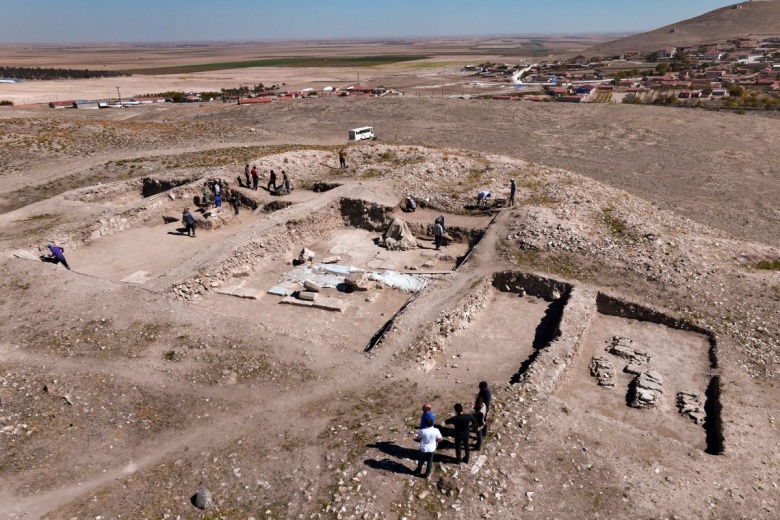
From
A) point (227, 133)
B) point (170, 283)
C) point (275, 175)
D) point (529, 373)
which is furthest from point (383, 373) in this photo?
point (227, 133)

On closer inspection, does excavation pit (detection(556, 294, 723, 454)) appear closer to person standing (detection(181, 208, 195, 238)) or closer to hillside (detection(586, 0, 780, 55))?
person standing (detection(181, 208, 195, 238))

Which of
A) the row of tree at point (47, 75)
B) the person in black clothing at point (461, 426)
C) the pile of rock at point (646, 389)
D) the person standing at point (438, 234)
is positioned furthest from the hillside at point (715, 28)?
the person in black clothing at point (461, 426)

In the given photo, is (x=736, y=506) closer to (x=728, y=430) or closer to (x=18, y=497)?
(x=728, y=430)

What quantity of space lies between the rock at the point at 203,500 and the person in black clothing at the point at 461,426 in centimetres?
487

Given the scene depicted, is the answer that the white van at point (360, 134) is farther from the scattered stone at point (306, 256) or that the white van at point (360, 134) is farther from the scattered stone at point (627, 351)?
the scattered stone at point (627, 351)

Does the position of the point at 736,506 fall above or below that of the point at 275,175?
below

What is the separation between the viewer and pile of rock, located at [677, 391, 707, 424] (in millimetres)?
12195

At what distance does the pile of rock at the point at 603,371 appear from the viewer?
13641 millimetres

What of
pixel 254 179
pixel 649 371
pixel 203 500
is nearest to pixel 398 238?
pixel 254 179

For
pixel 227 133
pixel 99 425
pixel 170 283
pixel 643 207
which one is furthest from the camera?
pixel 227 133

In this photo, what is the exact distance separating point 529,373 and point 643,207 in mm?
17683

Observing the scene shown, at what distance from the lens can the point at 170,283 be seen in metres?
16.8

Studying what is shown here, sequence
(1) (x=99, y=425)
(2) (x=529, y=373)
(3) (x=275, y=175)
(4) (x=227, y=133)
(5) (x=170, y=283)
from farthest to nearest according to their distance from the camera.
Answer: (4) (x=227, y=133)
(3) (x=275, y=175)
(5) (x=170, y=283)
(2) (x=529, y=373)
(1) (x=99, y=425)

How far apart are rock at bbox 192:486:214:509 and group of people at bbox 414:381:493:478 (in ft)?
13.3
